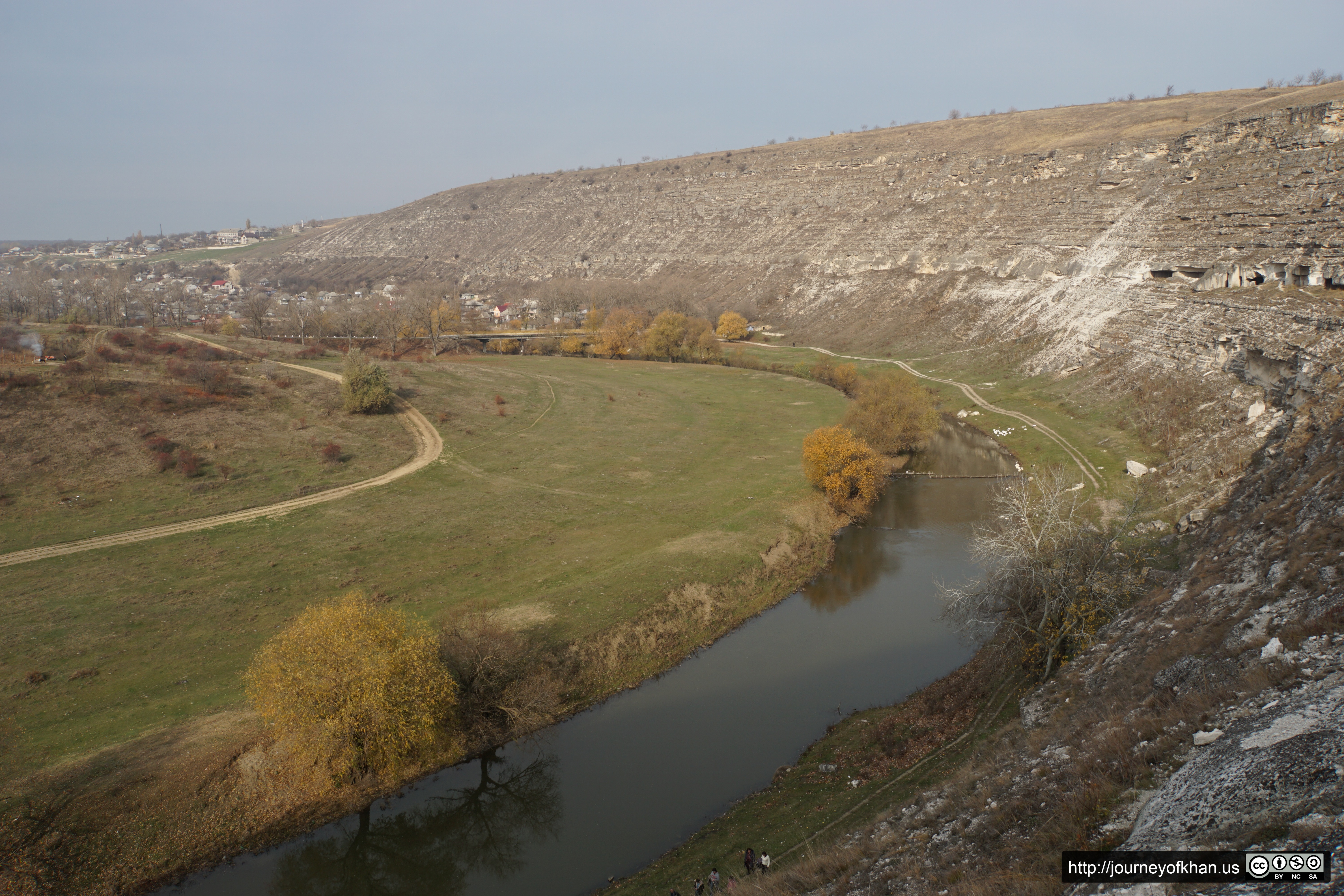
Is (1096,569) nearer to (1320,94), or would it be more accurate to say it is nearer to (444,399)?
(444,399)

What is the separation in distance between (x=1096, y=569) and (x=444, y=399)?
4785 centimetres

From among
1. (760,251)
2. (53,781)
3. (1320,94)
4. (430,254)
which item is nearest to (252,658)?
(53,781)

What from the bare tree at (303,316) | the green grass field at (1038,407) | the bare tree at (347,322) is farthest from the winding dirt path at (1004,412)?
the bare tree at (303,316)

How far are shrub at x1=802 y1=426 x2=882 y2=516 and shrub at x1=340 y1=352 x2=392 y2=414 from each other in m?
29.8

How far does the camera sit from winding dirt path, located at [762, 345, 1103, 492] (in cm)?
4022

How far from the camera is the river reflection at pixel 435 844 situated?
57.6 feet

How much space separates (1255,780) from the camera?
8.58 m

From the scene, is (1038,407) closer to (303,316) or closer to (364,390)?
(364,390)

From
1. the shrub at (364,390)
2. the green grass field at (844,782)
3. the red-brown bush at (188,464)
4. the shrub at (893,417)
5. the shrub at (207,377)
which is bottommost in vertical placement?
the green grass field at (844,782)

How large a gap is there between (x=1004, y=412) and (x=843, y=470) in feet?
74.8

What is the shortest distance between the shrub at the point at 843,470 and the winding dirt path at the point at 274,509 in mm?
23537

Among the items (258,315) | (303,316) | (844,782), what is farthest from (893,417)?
(258,315)

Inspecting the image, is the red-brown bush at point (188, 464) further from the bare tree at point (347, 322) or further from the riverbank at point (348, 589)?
the bare tree at point (347, 322)

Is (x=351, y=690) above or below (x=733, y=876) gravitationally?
above
